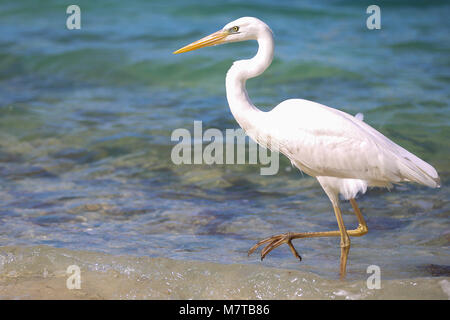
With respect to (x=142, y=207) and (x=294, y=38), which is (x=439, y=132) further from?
(x=294, y=38)

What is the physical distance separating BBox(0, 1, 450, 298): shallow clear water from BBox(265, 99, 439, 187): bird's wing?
2.36 feet

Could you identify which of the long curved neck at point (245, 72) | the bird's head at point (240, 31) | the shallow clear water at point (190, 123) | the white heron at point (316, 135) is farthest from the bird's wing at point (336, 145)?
the shallow clear water at point (190, 123)

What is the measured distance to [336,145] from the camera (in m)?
4.46

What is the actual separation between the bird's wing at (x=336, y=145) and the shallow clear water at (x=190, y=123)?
72 cm

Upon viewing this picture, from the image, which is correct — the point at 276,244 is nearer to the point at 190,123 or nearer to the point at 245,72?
the point at 245,72

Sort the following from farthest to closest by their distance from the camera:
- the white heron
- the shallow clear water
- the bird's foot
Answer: the shallow clear water < the bird's foot < the white heron

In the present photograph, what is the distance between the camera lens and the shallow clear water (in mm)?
5062

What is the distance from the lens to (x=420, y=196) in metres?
6.00

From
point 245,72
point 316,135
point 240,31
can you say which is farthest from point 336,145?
point 240,31

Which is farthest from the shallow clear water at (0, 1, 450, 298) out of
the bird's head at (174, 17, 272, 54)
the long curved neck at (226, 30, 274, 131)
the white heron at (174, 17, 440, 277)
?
the bird's head at (174, 17, 272, 54)

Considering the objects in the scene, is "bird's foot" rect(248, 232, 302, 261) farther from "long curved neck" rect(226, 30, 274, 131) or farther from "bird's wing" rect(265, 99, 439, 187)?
"long curved neck" rect(226, 30, 274, 131)

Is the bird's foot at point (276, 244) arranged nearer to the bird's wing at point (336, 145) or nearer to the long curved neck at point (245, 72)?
the bird's wing at point (336, 145)

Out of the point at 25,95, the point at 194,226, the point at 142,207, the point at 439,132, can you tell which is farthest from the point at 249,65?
the point at 25,95
